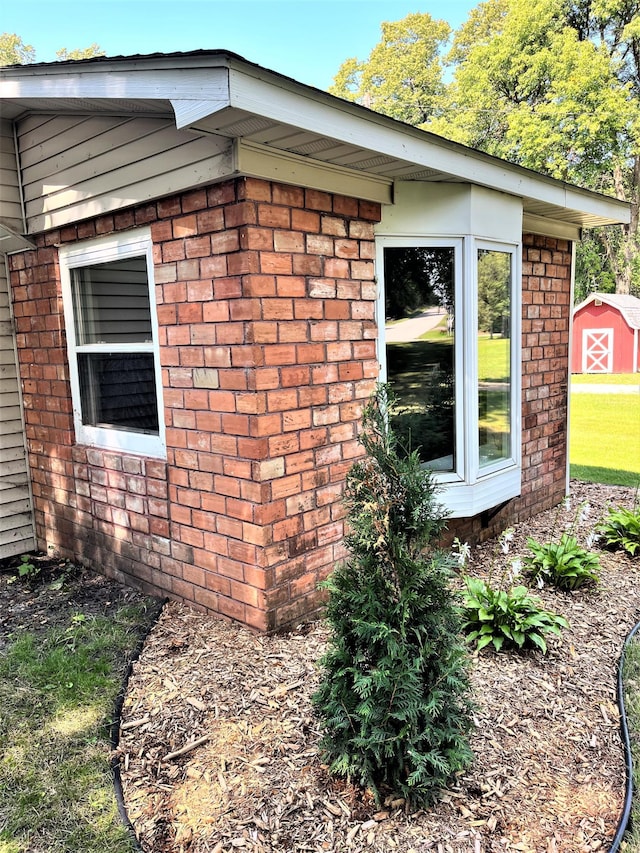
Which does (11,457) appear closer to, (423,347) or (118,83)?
(118,83)

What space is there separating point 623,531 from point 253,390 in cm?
329

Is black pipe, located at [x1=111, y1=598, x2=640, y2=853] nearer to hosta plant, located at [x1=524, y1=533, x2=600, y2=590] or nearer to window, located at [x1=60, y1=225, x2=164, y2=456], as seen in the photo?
hosta plant, located at [x1=524, y1=533, x2=600, y2=590]

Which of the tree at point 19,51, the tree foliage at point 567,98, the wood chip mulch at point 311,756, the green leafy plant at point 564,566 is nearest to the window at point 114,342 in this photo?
the wood chip mulch at point 311,756

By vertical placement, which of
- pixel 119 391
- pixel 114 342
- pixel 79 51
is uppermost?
pixel 79 51

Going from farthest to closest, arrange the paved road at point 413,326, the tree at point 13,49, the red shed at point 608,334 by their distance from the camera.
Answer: the tree at point 13,49, the red shed at point 608,334, the paved road at point 413,326

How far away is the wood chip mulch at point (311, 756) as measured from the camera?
1960 millimetres

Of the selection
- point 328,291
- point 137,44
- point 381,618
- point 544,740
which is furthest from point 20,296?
point 137,44

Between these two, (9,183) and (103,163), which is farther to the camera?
(9,183)

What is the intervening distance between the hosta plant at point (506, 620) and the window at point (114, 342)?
208cm

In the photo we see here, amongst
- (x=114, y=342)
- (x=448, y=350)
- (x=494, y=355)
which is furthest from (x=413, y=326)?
(x=114, y=342)

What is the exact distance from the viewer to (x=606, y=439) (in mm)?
9938

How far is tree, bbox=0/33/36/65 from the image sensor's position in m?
29.6

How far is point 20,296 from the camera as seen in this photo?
474 cm

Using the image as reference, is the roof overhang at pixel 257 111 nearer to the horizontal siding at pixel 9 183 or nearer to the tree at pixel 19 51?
the horizontal siding at pixel 9 183
